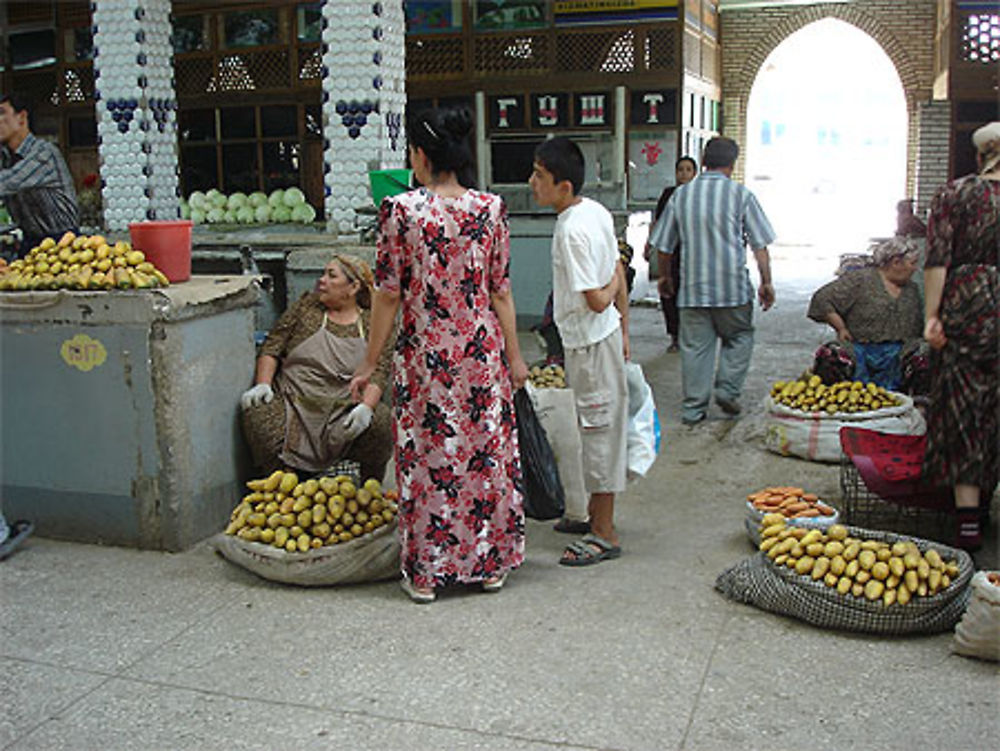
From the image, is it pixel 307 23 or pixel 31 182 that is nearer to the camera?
pixel 31 182

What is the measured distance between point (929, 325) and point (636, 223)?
11661mm

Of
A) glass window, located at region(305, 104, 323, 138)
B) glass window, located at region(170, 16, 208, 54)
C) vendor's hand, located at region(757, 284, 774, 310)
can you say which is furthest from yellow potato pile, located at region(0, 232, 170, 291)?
glass window, located at region(170, 16, 208, 54)

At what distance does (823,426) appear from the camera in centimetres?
565

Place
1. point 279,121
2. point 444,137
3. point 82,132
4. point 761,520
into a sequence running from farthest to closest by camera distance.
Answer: point 82,132 < point 279,121 < point 761,520 < point 444,137

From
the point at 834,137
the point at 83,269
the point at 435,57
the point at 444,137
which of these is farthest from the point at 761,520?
the point at 834,137

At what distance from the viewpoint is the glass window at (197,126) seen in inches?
508

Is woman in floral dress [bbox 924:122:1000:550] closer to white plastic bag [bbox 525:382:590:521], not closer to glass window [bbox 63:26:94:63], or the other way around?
white plastic bag [bbox 525:382:590:521]

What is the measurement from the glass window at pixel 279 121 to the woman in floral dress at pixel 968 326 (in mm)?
9653

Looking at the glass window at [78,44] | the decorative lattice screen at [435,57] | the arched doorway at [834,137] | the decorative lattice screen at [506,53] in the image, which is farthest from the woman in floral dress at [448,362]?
the arched doorway at [834,137]

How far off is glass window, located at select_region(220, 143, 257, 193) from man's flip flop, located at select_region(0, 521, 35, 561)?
8.65 metres

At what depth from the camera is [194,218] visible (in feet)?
34.3

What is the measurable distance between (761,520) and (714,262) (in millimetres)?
2398

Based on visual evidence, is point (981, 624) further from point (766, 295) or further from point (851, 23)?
point (851, 23)

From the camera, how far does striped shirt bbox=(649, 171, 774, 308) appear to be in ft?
21.0
